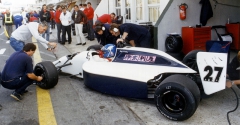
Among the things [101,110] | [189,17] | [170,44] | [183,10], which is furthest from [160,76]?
[189,17]

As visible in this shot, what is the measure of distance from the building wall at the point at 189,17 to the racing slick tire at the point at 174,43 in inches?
6.0

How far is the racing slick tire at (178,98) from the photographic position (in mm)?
3664

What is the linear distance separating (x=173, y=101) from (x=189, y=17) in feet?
15.8

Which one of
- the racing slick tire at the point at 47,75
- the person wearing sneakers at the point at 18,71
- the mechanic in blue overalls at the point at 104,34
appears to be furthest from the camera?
the mechanic in blue overalls at the point at 104,34

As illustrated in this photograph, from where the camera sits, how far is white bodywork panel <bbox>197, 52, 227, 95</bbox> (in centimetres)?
372

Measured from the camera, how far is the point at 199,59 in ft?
13.0

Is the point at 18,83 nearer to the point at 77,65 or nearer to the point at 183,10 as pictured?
the point at 77,65

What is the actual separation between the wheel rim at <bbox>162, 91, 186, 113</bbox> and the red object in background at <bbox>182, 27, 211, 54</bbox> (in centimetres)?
427

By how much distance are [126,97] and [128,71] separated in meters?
0.48

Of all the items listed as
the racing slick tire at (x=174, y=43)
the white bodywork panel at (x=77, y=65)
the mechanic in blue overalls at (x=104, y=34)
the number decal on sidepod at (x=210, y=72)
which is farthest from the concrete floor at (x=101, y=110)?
the racing slick tire at (x=174, y=43)

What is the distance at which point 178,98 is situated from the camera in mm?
3812

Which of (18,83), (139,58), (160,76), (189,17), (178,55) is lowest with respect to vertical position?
(18,83)

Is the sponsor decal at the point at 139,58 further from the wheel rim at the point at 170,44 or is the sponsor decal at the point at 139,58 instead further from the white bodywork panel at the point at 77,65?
the wheel rim at the point at 170,44

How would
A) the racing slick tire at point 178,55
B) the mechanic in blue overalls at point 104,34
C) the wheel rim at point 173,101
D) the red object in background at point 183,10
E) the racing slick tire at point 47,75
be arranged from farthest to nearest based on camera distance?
the red object in background at point 183,10, the racing slick tire at point 178,55, the mechanic in blue overalls at point 104,34, the racing slick tire at point 47,75, the wheel rim at point 173,101
